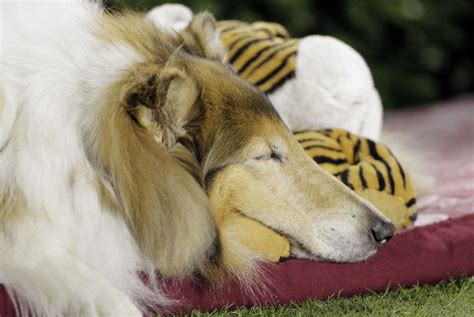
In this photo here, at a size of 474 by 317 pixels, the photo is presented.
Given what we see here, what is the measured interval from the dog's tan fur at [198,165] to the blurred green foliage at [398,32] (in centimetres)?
287

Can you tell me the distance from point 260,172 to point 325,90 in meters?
→ 0.98

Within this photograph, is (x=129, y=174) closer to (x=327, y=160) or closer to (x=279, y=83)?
(x=327, y=160)

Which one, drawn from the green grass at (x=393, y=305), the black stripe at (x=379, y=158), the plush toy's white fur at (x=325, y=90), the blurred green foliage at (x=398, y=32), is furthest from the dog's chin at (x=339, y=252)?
the blurred green foliage at (x=398, y=32)

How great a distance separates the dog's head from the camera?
1989 mm

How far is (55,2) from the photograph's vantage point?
216 centimetres

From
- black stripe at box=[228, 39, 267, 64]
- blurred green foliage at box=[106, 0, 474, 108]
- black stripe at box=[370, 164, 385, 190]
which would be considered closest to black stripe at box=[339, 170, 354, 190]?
black stripe at box=[370, 164, 385, 190]

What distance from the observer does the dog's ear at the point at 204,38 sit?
2.27m

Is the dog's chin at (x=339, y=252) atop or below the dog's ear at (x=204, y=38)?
below

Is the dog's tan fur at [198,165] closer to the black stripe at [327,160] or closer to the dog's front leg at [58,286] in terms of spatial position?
the dog's front leg at [58,286]

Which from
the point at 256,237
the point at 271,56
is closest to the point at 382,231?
the point at 256,237

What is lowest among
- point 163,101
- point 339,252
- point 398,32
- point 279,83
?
point 398,32

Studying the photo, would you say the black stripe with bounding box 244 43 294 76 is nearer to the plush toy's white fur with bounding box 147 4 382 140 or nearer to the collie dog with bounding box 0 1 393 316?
the plush toy's white fur with bounding box 147 4 382 140

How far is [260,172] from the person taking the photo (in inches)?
80.3

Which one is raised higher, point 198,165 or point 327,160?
point 198,165
